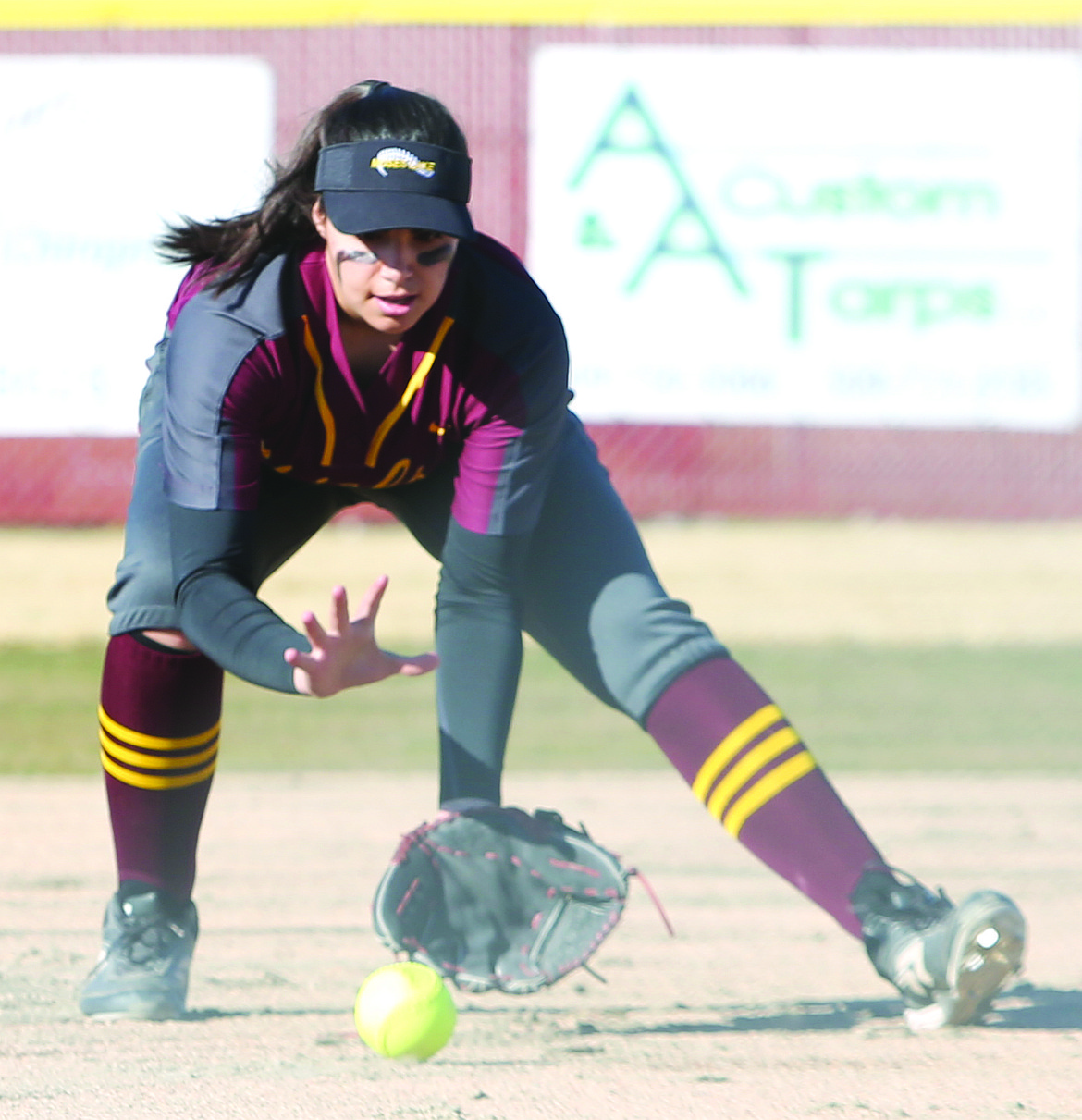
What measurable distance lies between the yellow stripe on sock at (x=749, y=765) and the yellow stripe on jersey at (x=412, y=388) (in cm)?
77

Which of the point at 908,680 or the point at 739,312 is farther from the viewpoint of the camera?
the point at 739,312

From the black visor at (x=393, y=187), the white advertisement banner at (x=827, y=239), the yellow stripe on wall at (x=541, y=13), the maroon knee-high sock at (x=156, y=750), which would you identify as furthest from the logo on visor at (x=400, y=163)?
the yellow stripe on wall at (x=541, y=13)

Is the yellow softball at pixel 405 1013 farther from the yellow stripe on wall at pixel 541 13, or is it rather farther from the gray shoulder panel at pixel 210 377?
the yellow stripe on wall at pixel 541 13

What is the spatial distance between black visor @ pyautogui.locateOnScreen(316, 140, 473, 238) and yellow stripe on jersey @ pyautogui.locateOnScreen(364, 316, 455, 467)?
0.20 metres

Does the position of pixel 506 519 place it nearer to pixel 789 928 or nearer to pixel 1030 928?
pixel 789 928

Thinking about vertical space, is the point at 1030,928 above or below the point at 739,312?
below

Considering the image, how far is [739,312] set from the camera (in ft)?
30.4

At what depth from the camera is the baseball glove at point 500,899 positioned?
2736 mm

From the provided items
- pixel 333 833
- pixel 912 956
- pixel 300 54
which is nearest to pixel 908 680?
pixel 333 833

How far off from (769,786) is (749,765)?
5 cm

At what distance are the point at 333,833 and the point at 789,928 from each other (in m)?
1.39

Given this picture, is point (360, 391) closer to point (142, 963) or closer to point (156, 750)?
point (156, 750)

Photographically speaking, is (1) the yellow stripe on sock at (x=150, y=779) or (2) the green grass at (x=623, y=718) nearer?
(1) the yellow stripe on sock at (x=150, y=779)

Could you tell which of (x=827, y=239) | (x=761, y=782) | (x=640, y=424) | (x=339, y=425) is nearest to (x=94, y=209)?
(x=640, y=424)
